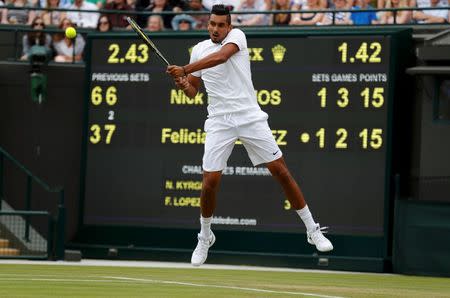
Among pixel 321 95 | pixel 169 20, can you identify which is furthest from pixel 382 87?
pixel 169 20

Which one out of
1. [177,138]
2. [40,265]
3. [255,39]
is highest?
[255,39]

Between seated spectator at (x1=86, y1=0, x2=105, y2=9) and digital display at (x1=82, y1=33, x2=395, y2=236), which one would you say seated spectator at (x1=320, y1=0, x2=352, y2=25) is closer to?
digital display at (x1=82, y1=33, x2=395, y2=236)

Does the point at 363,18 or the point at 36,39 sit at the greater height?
the point at 363,18

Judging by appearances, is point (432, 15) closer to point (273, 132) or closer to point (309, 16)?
point (309, 16)

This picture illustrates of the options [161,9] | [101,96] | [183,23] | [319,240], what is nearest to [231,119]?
[319,240]

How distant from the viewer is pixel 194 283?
50.5 ft

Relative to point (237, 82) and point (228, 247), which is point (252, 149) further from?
point (228, 247)

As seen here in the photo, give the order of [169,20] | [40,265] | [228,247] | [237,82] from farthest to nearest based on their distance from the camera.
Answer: [169,20] → [228,247] → [40,265] → [237,82]

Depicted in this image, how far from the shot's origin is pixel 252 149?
45.9 feet

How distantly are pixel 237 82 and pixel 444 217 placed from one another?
6804 millimetres

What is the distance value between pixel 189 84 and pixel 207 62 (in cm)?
→ 61

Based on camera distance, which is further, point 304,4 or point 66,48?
point 66,48

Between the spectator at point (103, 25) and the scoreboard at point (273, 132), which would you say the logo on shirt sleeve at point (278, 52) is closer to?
the scoreboard at point (273, 132)

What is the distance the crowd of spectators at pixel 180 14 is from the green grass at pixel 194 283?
424 cm
